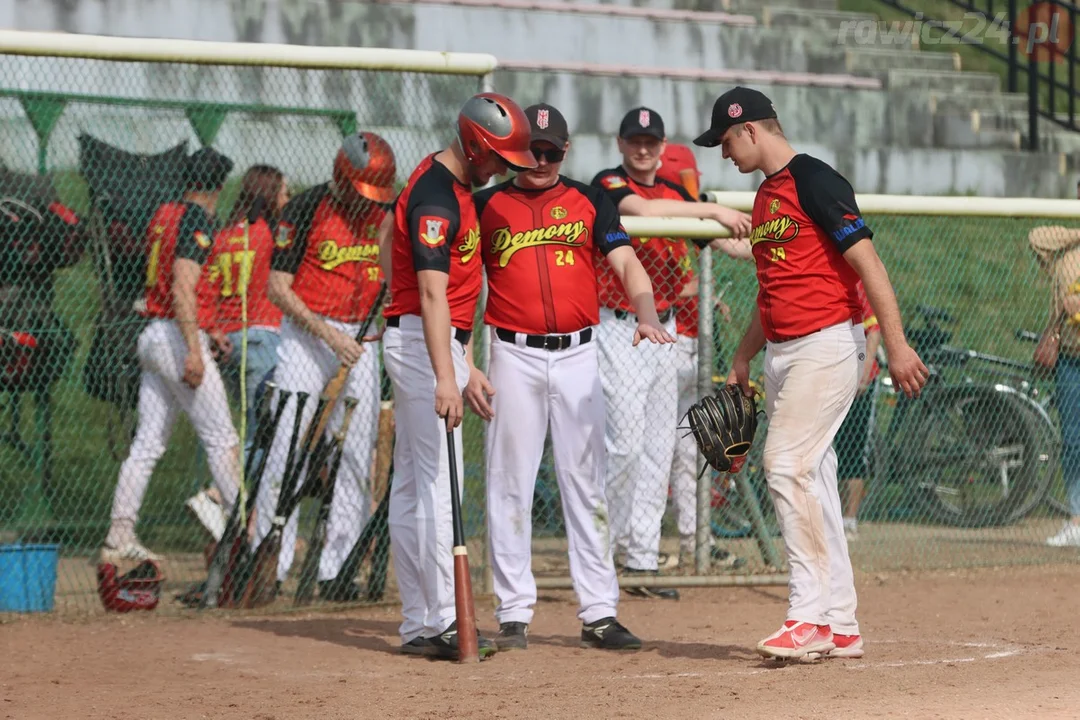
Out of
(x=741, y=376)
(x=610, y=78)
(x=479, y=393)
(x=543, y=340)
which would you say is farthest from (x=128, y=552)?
(x=610, y=78)

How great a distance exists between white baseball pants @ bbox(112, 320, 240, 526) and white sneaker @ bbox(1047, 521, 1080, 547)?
450cm

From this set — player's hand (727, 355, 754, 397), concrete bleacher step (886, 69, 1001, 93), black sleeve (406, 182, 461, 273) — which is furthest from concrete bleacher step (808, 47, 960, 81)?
black sleeve (406, 182, 461, 273)

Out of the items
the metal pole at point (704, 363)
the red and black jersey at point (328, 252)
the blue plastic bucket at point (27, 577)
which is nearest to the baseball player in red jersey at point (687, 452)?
the metal pole at point (704, 363)

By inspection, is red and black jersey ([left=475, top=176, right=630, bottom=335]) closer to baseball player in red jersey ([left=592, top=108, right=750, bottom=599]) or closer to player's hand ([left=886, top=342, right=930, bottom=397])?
baseball player in red jersey ([left=592, top=108, right=750, bottom=599])

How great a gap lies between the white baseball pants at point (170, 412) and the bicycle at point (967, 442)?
12.1 ft

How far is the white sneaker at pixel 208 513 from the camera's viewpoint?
7898 millimetres

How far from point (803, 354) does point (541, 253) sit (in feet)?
3.87

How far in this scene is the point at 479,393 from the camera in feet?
20.3

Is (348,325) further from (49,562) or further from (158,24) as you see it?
(158,24)

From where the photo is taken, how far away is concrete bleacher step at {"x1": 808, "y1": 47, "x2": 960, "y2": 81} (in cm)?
1494

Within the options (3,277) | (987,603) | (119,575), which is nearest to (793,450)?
(987,603)

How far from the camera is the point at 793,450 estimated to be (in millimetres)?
5922

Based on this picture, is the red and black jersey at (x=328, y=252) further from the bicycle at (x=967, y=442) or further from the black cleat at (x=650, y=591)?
the bicycle at (x=967, y=442)

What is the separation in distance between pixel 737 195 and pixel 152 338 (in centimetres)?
300
